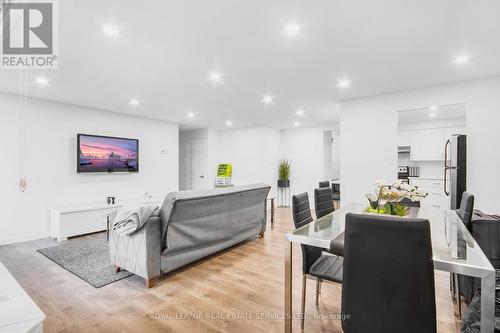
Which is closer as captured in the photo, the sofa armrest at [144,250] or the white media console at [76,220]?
the sofa armrest at [144,250]

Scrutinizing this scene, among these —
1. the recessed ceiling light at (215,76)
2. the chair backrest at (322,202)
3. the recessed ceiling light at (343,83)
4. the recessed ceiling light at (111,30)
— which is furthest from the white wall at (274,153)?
the recessed ceiling light at (111,30)

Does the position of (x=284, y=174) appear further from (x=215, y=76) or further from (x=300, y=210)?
(x=300, y=210)

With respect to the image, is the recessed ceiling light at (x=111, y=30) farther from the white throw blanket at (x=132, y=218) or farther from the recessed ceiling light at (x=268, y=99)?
the recessed ceiling light at (x=268, y=99)

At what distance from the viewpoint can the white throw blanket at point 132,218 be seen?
7.77 feet

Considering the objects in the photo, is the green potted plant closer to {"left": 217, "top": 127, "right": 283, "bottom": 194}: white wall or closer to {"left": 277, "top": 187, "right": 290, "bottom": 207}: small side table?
{"left": 217, "top": 127, "right": 283, "bottom": 194}: white wall

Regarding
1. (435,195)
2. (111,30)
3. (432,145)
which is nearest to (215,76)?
(111,30)

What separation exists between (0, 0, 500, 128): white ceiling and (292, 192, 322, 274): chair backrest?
1557mm

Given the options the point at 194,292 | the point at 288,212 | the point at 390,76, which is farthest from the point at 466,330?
the point at 288,212

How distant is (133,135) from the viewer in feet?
18.9

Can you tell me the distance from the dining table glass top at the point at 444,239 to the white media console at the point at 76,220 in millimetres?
3117

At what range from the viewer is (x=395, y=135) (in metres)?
4.10

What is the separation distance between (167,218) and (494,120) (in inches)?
177

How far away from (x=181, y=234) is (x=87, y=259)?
1509mm

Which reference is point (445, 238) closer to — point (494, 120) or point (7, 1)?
point (494, 120)
